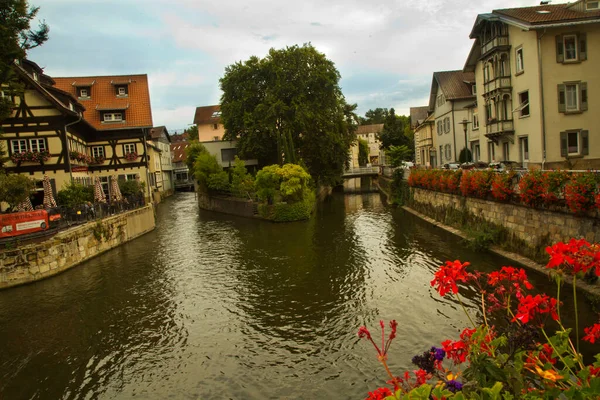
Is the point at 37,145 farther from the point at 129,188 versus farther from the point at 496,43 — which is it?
the point at 496,43

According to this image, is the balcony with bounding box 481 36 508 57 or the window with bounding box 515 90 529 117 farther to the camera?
the balcony with bounding box 481 36 508 57

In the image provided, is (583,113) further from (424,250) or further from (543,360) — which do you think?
(543,360)

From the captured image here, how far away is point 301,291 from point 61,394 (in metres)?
7.59

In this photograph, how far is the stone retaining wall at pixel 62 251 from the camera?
16.4m

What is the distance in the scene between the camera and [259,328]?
11.7 m

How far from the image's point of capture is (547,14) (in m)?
24.9

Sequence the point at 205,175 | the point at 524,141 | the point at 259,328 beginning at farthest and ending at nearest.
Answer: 1. the point at 205,175
2. the point at 524,141
3. the point at 259,328

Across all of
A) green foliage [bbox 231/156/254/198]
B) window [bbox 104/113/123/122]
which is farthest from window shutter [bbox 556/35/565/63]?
window [bbox 104/113/123/122]

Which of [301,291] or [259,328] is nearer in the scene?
[259,328]

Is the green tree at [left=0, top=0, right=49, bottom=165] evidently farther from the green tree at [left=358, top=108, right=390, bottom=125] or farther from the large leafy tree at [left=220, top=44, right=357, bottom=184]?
the green tree at [left=358, top=108, right=390, bottom=125]

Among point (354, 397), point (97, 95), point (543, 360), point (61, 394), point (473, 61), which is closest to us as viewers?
point (543, 360)

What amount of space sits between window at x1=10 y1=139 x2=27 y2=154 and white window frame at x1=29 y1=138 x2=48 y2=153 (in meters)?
0.36

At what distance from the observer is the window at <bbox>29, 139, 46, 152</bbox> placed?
2838 centimetres

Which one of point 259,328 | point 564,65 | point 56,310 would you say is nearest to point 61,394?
point 259,328
